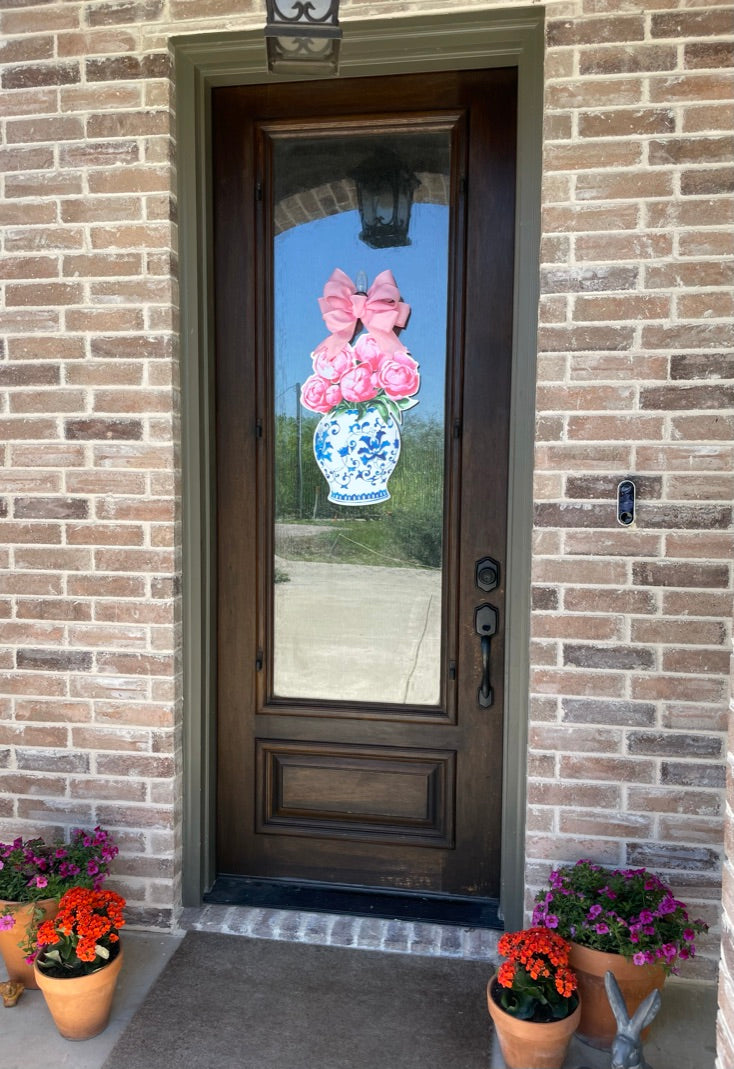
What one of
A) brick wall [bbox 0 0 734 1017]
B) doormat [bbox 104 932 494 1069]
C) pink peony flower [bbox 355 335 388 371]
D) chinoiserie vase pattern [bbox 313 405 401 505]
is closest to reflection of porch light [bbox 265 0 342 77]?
brick wall [bbox 0 0 734 1017]

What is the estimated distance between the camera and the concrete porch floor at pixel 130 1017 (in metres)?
2.07

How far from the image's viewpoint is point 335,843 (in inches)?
109

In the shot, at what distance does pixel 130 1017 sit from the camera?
2.22m

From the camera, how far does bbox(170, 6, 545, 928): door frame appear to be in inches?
92.1

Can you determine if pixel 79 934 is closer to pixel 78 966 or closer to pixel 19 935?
pixel 78 966

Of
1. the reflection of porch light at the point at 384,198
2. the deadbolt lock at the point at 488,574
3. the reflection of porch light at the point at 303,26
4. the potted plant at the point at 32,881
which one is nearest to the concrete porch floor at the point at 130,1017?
the potted plant at the point at 32,881

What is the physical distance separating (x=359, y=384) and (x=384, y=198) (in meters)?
0.61

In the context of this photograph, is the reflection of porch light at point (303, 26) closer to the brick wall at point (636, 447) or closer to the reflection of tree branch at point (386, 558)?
the brick wall at point (636, 447)

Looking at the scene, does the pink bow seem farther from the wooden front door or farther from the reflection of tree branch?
the reflection of tree branch

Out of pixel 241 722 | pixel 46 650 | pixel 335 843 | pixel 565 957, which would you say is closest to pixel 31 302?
pixel 46 650

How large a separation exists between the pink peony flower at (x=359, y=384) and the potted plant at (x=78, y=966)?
66.8 inches

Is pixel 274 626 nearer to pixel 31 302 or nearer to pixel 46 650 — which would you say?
pixel 46 650

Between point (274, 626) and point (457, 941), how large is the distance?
1.18 meters

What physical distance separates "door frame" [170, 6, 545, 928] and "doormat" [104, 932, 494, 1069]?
0.99 ft
